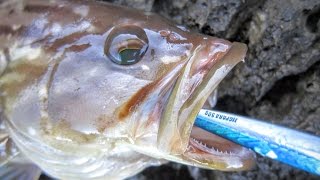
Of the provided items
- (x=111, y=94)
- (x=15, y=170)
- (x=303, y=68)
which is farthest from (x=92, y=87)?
(x=303, y=68)

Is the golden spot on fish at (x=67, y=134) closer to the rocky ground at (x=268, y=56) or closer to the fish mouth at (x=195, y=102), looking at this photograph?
the fish mouth at (x=195, y=102)

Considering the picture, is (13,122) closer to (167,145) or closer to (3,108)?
(3,108)

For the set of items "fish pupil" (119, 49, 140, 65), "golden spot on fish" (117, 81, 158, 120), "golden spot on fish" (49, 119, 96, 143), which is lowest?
"golden spot on fish" (49, 119, 96, 143)

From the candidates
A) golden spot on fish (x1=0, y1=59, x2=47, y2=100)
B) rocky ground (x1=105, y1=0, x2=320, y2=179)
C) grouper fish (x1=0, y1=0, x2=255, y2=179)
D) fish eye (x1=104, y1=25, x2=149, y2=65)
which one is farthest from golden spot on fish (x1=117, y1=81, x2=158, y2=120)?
rocky ground (x1=105, y1=0, x2=320, y2=179)

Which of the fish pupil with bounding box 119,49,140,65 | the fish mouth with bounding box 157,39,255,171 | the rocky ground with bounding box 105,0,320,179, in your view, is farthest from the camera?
the rocky ground with bounding box 105,0,320,179

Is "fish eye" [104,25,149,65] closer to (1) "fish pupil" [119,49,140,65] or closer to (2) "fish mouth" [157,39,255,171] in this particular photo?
(1) "fish pupil" [119,49,140,65]

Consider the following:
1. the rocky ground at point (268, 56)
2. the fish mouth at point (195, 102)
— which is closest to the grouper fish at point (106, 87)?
the fish mouth at point (195, 102)
